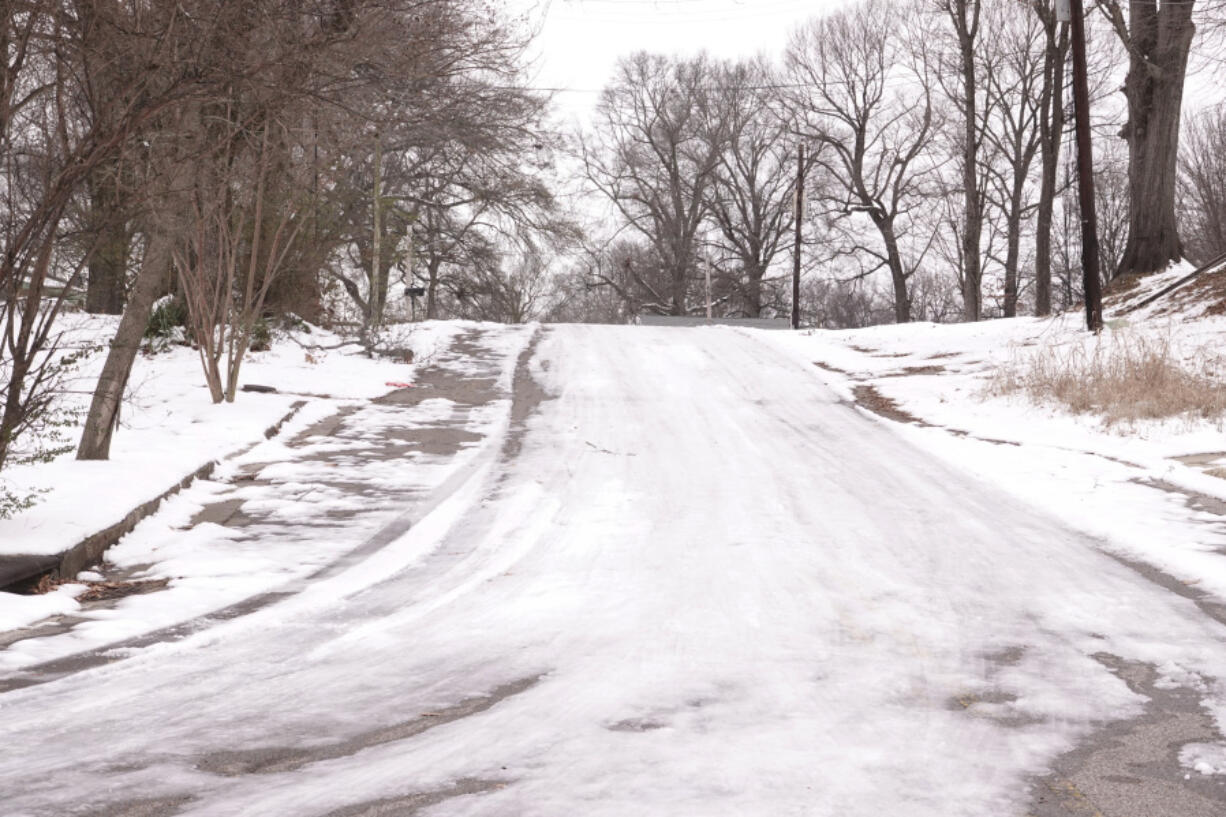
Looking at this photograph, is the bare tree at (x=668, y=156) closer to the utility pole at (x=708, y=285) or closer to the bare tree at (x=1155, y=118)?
the utility pole at (x=708, y=285)

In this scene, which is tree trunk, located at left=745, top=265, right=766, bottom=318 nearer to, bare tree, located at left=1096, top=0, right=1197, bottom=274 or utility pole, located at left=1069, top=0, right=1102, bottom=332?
bare tree, located at left=1096, top=0, right=1197, bottom=274

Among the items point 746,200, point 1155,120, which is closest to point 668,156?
point 746,200

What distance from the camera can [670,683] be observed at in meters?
3.53

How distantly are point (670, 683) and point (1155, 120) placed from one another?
56.3ft

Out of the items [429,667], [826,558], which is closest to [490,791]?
[429,667]

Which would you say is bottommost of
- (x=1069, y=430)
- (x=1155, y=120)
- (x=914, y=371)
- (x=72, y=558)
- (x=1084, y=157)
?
(x=72, y=558)

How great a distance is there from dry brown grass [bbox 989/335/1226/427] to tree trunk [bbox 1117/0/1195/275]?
6.18 m

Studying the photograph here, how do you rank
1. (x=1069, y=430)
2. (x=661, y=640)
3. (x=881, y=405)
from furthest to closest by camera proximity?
(x=881, y=405), (x=1069, y=430), (x=661, y=640)

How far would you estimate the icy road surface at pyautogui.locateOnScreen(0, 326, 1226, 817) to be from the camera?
270 centimetres

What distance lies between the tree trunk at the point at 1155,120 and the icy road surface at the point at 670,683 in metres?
12.8

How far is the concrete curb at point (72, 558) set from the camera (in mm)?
4746

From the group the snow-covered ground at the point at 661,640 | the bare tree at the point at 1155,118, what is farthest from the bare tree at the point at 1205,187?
the snow-covered ground at the point at 661,640

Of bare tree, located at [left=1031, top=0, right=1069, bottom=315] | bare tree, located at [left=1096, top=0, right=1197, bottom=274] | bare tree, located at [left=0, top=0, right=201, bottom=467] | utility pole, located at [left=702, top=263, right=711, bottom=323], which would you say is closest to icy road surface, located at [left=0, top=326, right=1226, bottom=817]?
bare tree, located at [left=0, top=0, right=201, bottom=467]

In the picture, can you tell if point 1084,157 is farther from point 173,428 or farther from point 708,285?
point 708,285
